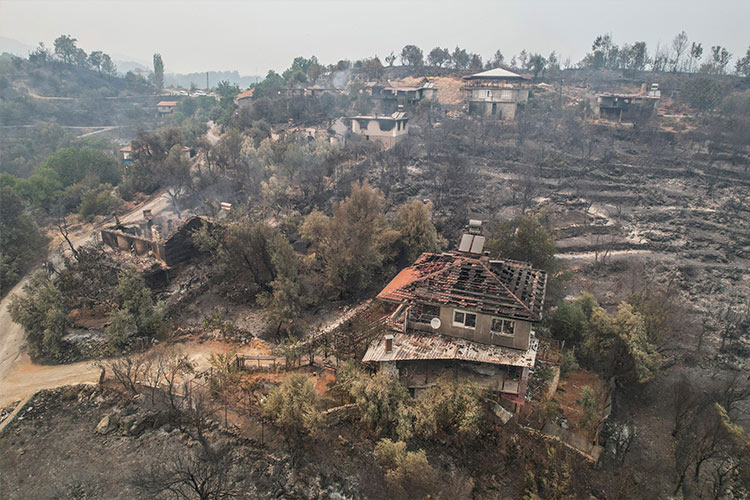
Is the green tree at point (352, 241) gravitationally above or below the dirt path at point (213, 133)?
below

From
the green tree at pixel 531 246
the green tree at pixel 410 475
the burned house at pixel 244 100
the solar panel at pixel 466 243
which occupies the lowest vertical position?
the green tree at pixel 410 475

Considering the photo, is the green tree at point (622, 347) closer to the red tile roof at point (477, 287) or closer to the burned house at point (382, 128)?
the red tile roof at point (477, 287)

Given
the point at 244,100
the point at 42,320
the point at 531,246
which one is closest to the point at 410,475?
the point at 531,246

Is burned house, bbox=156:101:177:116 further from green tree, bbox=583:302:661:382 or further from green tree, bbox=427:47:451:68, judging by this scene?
green tree, bbox=583:302:661:382

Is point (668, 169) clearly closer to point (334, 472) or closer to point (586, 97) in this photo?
point (586, 97)

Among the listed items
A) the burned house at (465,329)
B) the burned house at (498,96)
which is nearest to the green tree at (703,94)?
the burned house at (498,96)

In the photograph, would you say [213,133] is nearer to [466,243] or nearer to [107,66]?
[466,243]
